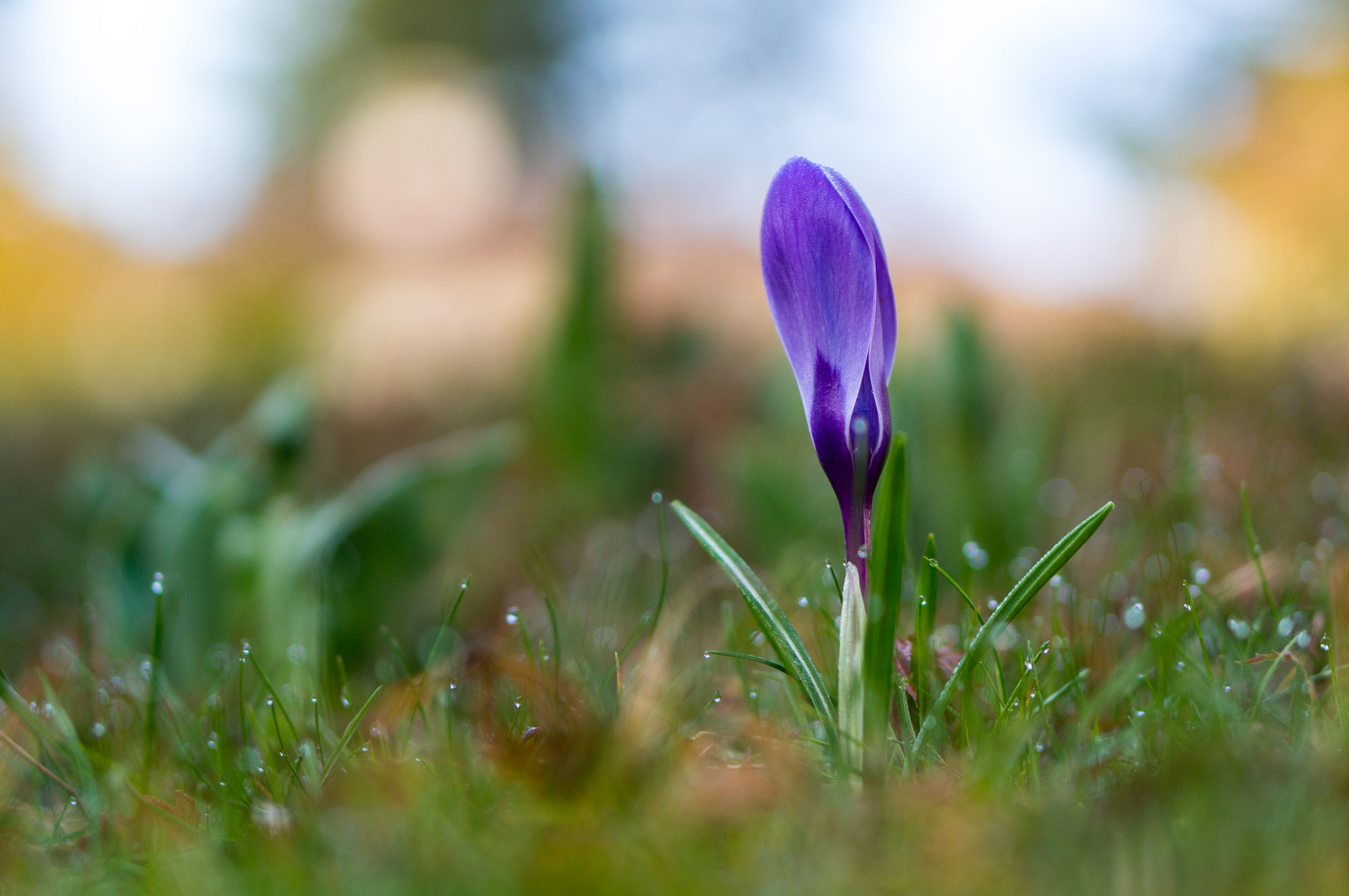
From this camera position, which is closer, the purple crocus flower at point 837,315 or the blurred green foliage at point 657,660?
the blurred green foliage at point 657,660

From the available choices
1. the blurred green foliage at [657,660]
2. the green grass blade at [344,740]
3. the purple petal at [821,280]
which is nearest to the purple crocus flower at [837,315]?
the purple petal at [821,280]

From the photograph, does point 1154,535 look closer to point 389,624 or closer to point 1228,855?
point 1228,855

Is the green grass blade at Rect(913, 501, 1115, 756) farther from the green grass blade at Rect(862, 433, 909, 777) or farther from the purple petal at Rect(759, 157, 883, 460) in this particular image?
the purple petal at Rect(759, 157, 883, 460)

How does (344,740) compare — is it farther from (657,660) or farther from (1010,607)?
(1010,607)

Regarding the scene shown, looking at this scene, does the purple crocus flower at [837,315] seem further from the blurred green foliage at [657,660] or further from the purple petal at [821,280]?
the blurred green foliage at [657,660]

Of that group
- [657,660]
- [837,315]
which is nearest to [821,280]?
[837,315]
